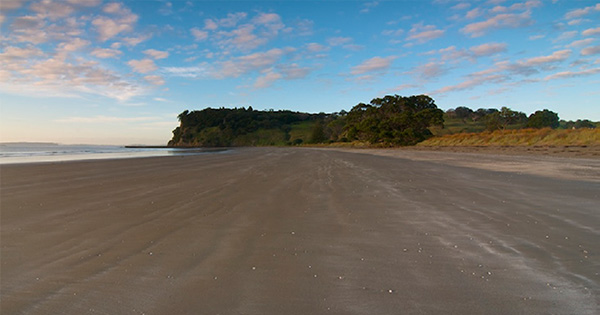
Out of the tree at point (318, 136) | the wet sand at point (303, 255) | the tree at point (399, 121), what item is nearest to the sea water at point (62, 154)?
the wet sand at point (303, 255)

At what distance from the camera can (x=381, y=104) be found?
7038 centimetres

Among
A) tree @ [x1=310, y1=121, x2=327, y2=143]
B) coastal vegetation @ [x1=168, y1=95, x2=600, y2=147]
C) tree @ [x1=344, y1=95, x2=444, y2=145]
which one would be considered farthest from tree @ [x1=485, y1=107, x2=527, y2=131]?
tree @ [x1=310, y1=121, x2=327, y2=143]

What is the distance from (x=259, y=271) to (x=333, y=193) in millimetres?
5165

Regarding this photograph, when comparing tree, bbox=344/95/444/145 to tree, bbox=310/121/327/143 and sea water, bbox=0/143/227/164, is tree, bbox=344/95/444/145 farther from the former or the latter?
tree, bbox=310/121/327/143

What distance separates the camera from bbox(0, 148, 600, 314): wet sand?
271 cm

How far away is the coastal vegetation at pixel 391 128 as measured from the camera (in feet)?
105

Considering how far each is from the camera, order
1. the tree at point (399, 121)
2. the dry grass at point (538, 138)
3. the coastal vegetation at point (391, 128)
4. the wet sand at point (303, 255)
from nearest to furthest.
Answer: the wet sand at point (303, 255) < the dry grass at point (538, 138) < the coastal vegetation at point (391, 128) < the tree at point (399, 121)

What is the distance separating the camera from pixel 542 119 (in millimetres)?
81875

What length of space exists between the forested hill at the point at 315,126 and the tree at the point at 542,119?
33.4m

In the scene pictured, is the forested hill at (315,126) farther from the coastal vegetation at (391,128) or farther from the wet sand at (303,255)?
the wet sand at (303,255)

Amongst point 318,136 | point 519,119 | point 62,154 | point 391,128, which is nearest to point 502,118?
point 519,119

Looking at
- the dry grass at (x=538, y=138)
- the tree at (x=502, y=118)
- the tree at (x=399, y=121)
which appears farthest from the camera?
the tree at (x=502, y=118)

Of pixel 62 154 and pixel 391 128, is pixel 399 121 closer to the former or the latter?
pixel 391 128

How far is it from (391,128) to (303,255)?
189 ft
